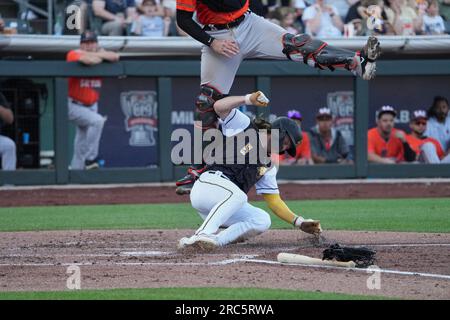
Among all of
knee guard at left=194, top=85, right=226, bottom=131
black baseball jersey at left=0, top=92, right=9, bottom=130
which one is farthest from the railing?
knee guard at left=194, top=85, right=226, bottom=131

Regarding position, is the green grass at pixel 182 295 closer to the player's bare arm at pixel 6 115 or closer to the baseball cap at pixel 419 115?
the player's bare arm at pixel 6 115

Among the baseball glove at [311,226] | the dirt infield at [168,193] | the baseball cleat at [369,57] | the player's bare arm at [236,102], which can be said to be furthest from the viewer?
the dirt infield at [168,193]

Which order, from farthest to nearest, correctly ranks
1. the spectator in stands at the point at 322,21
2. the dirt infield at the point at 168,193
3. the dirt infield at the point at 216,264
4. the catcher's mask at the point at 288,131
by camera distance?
1. the spectator in stands at the point at 322,21
2. the dirt infield at the point at 168,193
3. the catcher's mask at the point at 288,131
4. the dirt infield at the point at 216,264

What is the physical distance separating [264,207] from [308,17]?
492 centimetres

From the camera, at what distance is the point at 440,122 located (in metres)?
15.7

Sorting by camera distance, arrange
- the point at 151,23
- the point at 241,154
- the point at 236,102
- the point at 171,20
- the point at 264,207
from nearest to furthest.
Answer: the point at 236,102
the point at 241,154
the point at 264,207
the point at 151,23
the point at 171,20

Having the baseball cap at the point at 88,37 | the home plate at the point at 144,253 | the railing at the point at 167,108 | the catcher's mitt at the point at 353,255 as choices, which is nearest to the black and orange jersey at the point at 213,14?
the home plate at the point at 144,253

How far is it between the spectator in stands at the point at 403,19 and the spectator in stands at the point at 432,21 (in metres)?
0.13

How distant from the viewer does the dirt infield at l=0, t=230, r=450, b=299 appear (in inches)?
220

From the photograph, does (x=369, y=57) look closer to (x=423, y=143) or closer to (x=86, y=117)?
(x=86, y=117)

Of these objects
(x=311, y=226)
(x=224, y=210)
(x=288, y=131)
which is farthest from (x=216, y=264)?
(x=288, y=131)

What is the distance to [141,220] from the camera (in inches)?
406

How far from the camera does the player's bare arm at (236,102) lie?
6664 millimetres

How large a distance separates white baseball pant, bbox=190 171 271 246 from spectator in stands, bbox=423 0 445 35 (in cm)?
935
